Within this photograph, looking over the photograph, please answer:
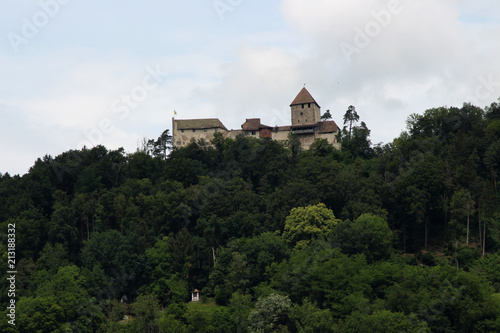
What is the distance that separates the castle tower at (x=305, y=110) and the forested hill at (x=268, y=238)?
36.1ft

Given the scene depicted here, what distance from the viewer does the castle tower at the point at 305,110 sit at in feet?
281

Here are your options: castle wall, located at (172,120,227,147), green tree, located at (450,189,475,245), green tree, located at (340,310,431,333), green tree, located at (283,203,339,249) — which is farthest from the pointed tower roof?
green tree, located at (340,310,431,333)

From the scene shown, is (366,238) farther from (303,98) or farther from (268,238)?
(303,98)

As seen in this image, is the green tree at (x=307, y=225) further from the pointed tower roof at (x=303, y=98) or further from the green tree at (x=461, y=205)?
the pointed tower roof at (x=303, y=98)

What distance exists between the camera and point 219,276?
5397cm

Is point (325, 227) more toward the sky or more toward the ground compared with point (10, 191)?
more toward the ground

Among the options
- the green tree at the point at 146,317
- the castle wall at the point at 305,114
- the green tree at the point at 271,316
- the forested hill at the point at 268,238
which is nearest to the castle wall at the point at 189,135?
the castle wall at the point at 305,114

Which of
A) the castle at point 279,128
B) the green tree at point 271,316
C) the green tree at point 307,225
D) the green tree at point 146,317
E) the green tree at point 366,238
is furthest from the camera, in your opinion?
the castle at point 279,128

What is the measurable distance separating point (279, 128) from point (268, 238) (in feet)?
106

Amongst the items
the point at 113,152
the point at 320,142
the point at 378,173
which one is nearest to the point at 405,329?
the point at 378,173

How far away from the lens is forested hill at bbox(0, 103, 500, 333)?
1796 inches

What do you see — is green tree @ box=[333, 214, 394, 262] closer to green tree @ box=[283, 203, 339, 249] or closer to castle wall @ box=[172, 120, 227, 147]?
green tree @ box=[283, 203, 339, 249]

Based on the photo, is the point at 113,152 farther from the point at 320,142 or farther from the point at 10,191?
the point at 320,142

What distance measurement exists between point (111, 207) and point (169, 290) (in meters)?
13.9
